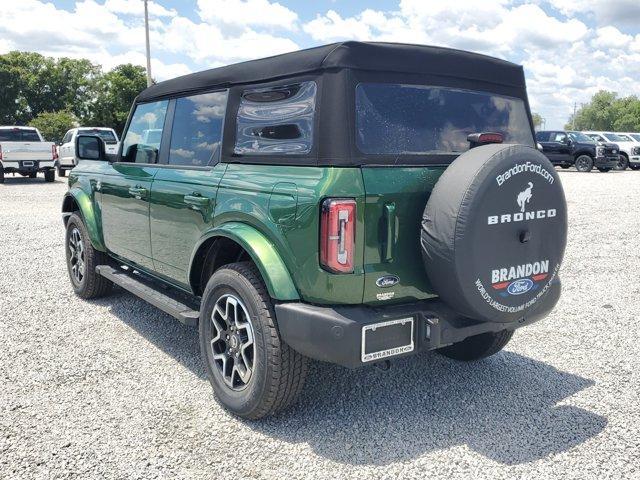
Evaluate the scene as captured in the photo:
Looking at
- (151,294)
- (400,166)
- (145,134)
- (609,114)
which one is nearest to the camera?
(400,166)

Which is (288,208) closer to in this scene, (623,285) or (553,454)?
(553,454)

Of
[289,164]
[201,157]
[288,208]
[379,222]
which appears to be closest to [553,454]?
[379,222]

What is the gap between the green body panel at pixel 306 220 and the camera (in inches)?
108

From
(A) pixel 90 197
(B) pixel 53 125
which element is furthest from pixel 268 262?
(B) pixel 53 125

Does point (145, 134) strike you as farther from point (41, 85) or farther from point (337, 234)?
point (41, 85)

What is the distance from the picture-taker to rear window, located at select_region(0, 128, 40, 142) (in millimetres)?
18812

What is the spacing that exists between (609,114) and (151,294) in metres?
130

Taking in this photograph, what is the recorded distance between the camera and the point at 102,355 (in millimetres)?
4191

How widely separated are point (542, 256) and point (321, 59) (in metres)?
1.54

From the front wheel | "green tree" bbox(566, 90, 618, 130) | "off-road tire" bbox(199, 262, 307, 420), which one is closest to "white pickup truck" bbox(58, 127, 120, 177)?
the front wheel

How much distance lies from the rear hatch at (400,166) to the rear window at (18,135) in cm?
1886

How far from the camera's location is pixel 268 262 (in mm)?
2936

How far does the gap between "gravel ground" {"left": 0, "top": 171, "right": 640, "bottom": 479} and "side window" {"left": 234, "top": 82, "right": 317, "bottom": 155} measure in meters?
1.52

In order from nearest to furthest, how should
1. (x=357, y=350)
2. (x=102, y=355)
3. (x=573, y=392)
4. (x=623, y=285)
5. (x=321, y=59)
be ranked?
(x=357, y=350)
(x=321, y=59)
(x=573, y=392)
(x=102, y=355)
(x=623, y=285)
